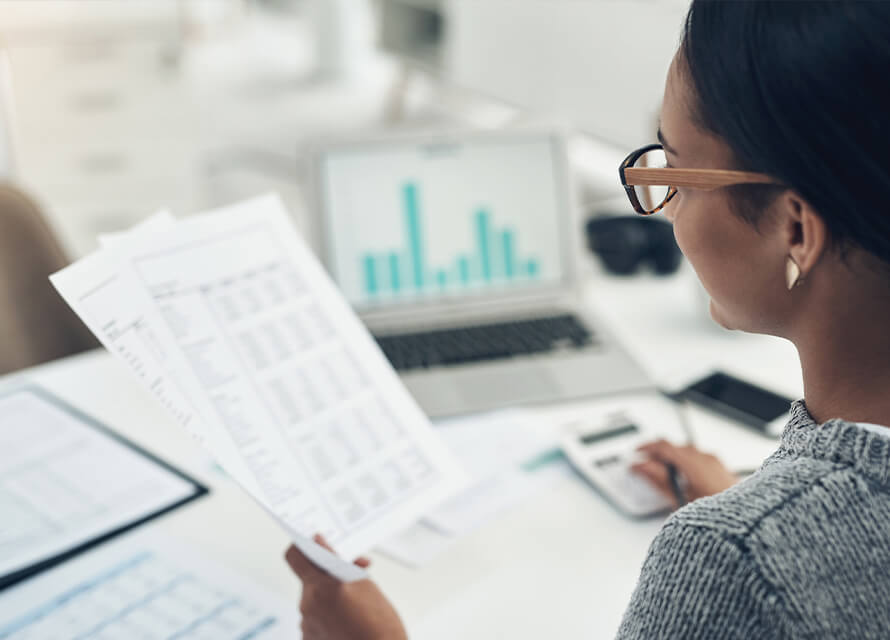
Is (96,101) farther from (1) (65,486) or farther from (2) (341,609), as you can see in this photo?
(2) (341,609)

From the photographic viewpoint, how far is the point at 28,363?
145cm

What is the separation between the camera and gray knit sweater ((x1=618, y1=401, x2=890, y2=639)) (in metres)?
0.51

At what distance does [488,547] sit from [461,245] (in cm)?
55

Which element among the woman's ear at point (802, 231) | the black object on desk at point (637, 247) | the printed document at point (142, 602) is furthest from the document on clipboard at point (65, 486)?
the black object on desk at point (637, 247)

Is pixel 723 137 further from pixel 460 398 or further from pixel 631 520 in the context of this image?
pixel 460 398

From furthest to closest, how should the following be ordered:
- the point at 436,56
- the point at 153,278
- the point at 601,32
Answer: the point at 436,56 < the point at 601,32 < the point at 153,278

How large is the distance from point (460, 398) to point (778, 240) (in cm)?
66

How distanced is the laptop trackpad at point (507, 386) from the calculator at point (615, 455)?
8 centimetres

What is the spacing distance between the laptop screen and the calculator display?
343 millimetres

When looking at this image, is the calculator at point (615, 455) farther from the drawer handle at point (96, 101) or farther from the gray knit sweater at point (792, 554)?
the drawer handle at point (96, 101)

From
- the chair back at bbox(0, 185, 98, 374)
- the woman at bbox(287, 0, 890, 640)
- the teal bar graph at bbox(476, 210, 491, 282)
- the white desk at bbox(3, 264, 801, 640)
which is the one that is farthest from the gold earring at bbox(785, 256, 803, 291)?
the chair back at bbox(0, 185, 98, 374)

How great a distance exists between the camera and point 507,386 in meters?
1.21

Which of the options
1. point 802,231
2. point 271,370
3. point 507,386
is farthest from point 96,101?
point 802,231

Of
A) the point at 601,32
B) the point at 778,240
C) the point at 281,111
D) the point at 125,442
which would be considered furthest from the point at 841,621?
the point at 281,111
